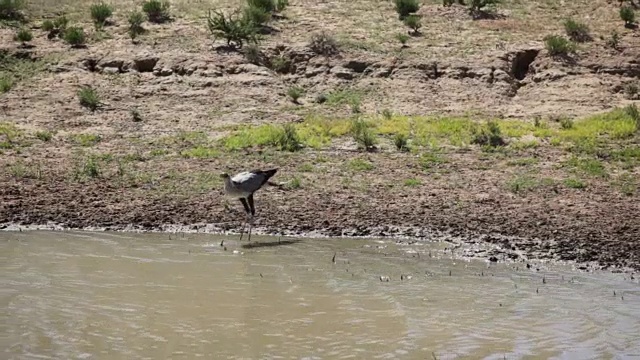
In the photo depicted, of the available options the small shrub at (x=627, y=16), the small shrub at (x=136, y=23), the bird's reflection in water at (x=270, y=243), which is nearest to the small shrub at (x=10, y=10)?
the small shrub at (x=136, y=23)

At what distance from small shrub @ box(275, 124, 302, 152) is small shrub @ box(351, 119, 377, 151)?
4.18 ft

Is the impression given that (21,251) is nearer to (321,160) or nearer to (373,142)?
(321,160)

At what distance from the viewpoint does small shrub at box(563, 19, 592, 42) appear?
1009 inches

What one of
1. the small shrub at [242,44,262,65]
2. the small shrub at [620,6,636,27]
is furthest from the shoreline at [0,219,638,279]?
the small shrub at [620,6,636,27]

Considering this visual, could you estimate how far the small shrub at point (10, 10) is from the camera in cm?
2720

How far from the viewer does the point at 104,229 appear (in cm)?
1462

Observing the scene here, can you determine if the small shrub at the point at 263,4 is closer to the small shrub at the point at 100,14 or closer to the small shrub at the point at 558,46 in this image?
the small shrub at the point at 100,14

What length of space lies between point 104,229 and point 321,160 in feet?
17.3

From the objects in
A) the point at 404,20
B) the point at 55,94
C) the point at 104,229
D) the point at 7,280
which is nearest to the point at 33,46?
the point at 55,94

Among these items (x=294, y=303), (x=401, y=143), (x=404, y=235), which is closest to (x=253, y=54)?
(x=401, y=143)

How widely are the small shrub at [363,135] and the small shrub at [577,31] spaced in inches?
329

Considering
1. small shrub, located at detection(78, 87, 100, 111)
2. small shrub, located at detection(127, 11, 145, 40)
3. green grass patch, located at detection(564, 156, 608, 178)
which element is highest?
small shrub, located at detection(127, 11, 145, 40)

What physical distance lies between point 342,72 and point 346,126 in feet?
13.9

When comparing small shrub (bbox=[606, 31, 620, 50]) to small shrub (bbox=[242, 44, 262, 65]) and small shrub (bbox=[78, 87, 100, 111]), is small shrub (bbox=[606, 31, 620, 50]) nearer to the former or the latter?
small shrub (bbox=[242, 44, 262, 65])
